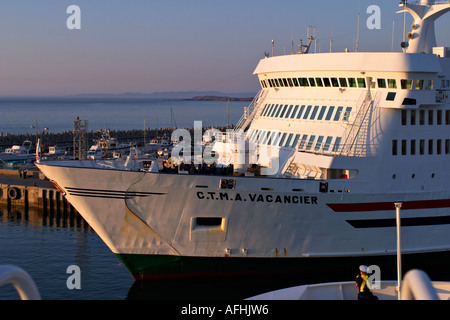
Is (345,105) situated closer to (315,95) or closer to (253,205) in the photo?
(315,95)

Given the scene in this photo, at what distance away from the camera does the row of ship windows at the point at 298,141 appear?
59.0 feet

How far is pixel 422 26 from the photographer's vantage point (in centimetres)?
2011

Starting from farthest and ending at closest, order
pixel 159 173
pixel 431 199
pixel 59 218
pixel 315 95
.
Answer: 1. pixel 59 218
2. pixel 315 95
3. pixel 431 199
4. pixel 159 173

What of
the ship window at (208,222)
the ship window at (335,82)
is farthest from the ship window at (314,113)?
the ship window at (208,222)

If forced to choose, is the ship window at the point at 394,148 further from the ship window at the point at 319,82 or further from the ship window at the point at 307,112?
the ship window at the point at 319,82

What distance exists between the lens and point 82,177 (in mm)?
16672

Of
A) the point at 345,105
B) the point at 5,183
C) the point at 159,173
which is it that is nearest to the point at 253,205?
the point at 159,173

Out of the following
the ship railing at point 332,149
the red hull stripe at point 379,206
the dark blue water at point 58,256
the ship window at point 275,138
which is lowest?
the dark blue water at point 58,256

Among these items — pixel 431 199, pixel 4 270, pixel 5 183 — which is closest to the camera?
pixel 4 270

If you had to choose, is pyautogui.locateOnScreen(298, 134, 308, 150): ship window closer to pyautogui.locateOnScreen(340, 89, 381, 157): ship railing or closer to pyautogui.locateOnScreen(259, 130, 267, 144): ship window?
pyautogui.locateOnScreen(340, 89, 381, 157): ship railing

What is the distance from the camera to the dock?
33088 millimetres

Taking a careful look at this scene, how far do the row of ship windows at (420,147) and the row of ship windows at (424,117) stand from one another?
0.61m
